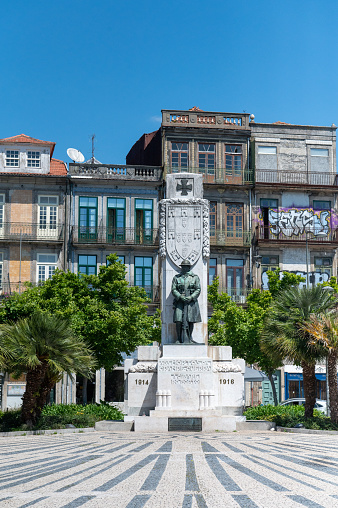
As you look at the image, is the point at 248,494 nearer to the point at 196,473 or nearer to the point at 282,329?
the point at 196,473

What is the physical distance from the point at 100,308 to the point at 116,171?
1495 centimetres

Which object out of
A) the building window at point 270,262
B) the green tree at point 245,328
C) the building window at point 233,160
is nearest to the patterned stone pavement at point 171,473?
the green tree at point 245,328

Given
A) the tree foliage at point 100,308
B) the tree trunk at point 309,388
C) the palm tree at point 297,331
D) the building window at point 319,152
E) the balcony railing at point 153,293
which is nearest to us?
the palm tree at point 297,331

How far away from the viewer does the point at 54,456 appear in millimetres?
14508

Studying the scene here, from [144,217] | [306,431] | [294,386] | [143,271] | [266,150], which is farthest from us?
[266,150]

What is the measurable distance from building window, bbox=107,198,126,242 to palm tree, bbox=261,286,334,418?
22932 mm

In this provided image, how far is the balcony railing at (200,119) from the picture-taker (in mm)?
48281

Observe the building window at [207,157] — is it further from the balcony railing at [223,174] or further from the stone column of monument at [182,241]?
the stone column of monument at [182,241]

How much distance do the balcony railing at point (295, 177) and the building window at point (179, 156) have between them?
481 centimetres

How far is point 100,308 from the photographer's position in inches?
1406

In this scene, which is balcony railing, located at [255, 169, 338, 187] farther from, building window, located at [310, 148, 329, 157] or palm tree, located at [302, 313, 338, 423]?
palm tree, located at [302, 313, 338, 423]

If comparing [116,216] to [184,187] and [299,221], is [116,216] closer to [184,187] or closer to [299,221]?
[299,221]

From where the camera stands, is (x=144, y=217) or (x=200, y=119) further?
(x=200, y=119)

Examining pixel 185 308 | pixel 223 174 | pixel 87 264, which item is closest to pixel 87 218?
pixel 87 264
